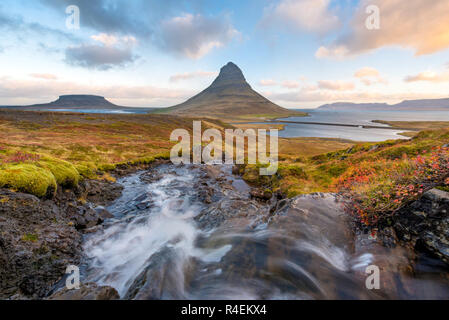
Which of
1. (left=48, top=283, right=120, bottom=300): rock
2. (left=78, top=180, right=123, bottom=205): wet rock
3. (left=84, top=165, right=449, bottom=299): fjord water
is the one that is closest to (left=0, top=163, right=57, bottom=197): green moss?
(left=78, top=180, right=123, bottom=205): wet rock

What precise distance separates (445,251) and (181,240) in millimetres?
12304

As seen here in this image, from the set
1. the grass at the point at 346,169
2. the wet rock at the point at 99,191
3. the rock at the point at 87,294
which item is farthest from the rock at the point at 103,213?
the grass at the point at 346,169

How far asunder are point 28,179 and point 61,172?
12.8 feet

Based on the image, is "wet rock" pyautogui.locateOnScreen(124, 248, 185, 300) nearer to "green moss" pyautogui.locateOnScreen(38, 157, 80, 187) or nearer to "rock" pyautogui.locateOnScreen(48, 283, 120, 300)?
"rock" pyautogui.locateOnScreen(48, 283, 120, 300)

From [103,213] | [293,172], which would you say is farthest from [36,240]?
[293,172]

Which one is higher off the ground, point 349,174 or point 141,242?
point 349,174

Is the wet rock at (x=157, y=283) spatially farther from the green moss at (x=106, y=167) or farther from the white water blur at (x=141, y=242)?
the green moss at (x=106, y=167)

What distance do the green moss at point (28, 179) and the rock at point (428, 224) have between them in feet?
66.8

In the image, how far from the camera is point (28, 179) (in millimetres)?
11984

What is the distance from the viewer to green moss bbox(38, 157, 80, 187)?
596 inches

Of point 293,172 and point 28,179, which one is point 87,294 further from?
point 293,172

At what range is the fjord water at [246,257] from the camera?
7281mm

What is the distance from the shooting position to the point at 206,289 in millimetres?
7961

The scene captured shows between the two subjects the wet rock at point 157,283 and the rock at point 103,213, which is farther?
the rock at point 103,213
